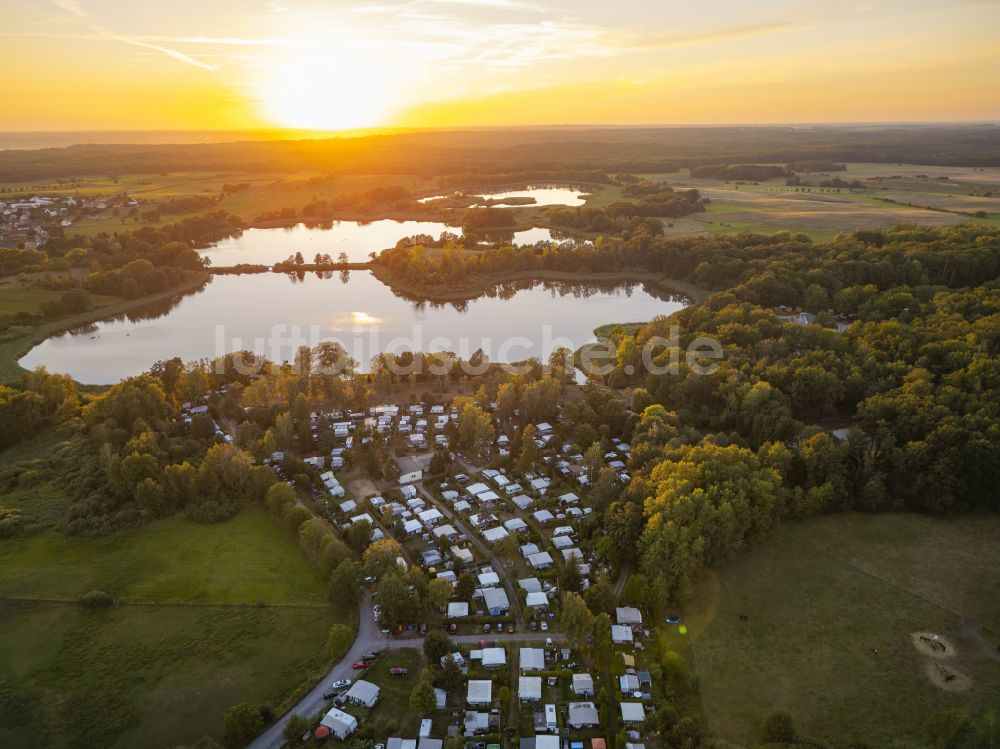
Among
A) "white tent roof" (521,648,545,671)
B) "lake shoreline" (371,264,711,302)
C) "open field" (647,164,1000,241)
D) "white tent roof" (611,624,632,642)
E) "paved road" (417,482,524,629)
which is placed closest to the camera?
"white tent roof" (521,648,545,671)

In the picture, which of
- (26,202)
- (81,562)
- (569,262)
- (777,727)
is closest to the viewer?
(777,727)

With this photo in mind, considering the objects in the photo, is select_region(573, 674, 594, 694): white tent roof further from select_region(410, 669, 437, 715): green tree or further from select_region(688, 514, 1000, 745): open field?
select_region(410, 669, 437, 715): green tree

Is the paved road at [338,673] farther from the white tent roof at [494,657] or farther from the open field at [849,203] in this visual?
the open field at [849,203]

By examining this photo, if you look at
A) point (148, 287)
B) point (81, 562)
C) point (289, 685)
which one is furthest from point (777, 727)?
point (148, 287)

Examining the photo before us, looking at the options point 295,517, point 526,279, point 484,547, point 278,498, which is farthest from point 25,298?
point 484,547

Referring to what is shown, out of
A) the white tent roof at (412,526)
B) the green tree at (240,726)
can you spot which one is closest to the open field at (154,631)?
the green tree at (240,726)

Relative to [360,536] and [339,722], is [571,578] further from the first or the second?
[339,722]

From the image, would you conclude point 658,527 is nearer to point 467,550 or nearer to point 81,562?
point 467,550

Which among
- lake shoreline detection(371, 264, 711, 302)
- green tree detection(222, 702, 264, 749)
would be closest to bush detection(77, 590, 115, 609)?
green tree detection(222, 702, 264, 749)
